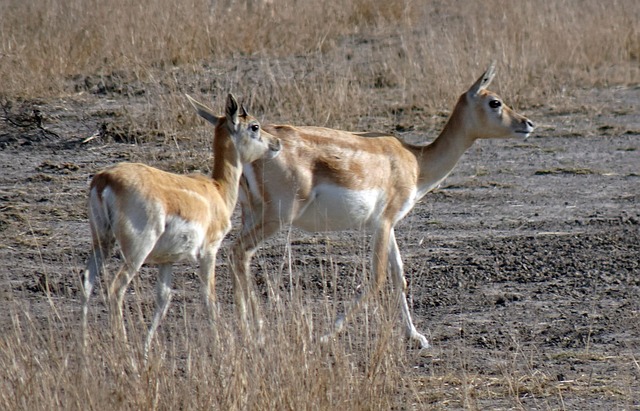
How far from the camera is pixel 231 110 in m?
7.04

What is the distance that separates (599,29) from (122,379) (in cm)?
1249

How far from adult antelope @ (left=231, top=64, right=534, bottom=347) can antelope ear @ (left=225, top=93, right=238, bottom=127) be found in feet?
0.92

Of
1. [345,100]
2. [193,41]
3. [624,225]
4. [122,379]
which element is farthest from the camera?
[193,41]

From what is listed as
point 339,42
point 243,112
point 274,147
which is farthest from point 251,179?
point 339,42

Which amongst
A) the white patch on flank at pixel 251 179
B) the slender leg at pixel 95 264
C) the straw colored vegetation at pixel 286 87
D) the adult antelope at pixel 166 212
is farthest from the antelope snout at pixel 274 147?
the slender leg at pixel 95 264

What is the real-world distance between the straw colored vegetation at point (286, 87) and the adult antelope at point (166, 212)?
343mm

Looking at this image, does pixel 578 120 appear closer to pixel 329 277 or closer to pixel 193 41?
pixel 193 41

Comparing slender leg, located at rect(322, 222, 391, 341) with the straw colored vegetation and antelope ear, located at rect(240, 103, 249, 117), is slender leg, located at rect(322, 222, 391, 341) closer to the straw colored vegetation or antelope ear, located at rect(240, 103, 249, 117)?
the straw colored vegetation

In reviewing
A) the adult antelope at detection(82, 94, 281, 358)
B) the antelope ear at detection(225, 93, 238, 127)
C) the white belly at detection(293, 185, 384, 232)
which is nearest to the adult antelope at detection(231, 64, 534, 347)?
the white belly at detection(293, 185, 384, 232)

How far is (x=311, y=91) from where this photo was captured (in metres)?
12.0

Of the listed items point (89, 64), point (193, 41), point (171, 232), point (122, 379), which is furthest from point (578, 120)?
point (122, 379)

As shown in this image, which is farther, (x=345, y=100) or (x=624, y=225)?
(x=345, y=100)

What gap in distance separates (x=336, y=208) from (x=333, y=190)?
0.36ft

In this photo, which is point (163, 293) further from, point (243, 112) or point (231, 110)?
point (243, 112)
